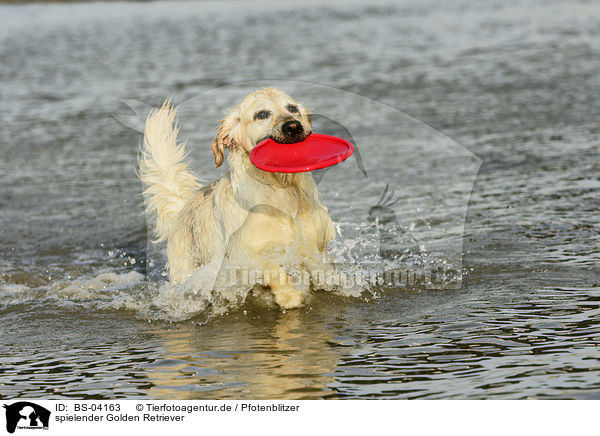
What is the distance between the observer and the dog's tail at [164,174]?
7898 millimetres

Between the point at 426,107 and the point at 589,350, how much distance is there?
1035cm

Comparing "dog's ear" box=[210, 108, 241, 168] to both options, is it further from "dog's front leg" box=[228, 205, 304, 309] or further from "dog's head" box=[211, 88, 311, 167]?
"dog's front leg" box=[228, 205, 304, 309]

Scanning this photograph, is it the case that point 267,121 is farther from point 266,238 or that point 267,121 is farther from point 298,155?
point 266,238

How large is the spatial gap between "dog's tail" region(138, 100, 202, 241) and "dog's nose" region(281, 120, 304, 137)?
1.98m

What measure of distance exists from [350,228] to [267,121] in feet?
10.2

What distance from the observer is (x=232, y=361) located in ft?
18.8

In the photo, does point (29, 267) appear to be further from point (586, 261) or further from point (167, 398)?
point (586, 261)

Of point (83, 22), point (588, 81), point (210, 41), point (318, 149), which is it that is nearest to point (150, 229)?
point (318, 149)

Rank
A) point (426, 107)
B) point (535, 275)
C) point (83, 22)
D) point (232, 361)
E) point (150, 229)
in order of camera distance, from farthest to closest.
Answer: point (83, 22) < point (426, 107) < point (150, 229) < point (535, 275) < point (232, 361)

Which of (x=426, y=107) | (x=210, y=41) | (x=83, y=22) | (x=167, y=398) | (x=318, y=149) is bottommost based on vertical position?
(x=167, y=398)

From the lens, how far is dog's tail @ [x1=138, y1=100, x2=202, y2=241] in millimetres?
7898
